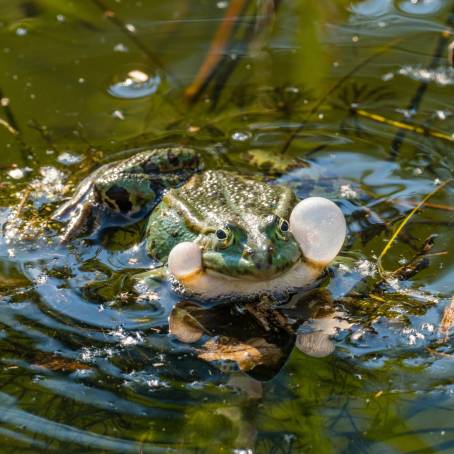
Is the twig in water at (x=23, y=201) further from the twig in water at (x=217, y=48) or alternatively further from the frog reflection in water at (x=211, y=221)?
the twig in water at (x=217, y=48)

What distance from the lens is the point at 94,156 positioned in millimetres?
5277

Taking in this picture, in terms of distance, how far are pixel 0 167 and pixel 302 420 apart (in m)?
3.02

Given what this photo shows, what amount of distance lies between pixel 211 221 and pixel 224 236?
1.09ft

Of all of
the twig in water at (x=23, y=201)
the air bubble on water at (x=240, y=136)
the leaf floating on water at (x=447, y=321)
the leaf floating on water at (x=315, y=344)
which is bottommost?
the twig in water at (x=23, y=201)

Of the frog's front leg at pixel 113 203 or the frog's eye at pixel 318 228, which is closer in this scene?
the frog's eye at pixel 318 228

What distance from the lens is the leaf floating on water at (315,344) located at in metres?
3.60

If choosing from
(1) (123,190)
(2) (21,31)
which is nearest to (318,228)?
(1) (123,190)

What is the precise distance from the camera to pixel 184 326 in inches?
151

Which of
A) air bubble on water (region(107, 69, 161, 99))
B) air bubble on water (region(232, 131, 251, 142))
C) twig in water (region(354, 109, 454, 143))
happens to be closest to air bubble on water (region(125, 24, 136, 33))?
air bubble on water (region(107, 69, 161, 99))

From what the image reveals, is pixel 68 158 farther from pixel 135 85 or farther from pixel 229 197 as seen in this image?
pixel 229 197

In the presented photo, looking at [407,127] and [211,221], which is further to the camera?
[407,127]

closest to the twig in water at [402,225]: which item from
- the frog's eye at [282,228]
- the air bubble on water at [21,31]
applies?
the frog's eye at [282,228]

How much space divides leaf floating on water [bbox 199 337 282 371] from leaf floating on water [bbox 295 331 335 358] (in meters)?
0.12

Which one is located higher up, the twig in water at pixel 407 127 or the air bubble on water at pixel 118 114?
the twig in water at pixel 407 127
